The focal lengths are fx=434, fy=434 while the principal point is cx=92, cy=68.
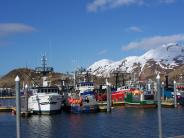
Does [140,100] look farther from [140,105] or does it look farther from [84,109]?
[84,109]

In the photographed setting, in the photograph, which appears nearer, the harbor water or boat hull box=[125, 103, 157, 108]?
the harbor water

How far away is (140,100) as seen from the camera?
8650 centimetres

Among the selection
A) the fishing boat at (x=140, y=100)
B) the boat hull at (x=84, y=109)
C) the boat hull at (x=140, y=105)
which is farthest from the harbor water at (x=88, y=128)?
the fishing boat at (x=140, y=100)

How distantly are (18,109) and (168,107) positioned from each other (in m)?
70.8

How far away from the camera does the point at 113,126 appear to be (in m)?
53.1

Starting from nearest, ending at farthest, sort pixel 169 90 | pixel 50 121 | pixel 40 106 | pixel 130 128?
pixel 130 128, pixel 50 121, pixel 40 106, pixel 169 90

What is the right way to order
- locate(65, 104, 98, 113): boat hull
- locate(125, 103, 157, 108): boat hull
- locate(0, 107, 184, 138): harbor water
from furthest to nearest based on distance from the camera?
locate(125, 103, 157, 108): boat hull, locate(65, 104, 98, 113): boat hull, locate(0, 107, 184, 138): harbor water

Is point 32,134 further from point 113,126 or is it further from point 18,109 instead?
point 18,109

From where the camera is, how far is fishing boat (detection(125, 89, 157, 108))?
85000mm

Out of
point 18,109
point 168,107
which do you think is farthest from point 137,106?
point 18,109

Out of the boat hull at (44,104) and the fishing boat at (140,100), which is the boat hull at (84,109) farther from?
the fishing boat at (140,100)

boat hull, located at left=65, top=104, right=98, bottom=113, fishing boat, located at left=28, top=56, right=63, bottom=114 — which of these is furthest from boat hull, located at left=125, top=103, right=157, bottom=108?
fishing boat, located at left=28, top=56, right=63, bottom=114

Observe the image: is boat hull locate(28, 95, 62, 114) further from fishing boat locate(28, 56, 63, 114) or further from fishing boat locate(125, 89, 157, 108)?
fishing boat locate(125, 89, 157, 108)

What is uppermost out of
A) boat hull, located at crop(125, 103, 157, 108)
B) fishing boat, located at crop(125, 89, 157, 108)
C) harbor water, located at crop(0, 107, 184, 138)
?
fishing boat, located at crop(125, 89, 157, 108)
